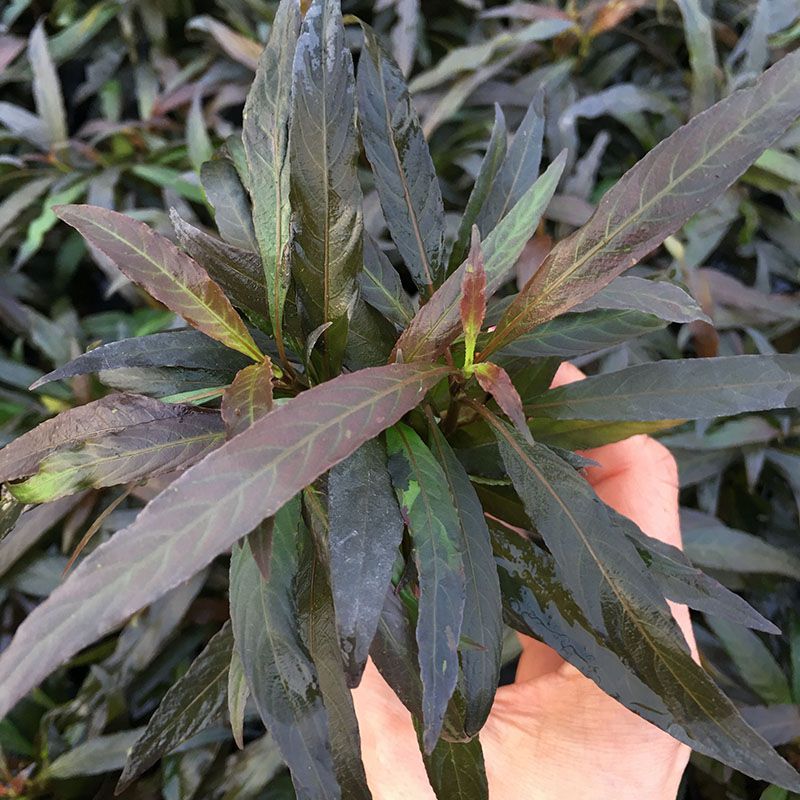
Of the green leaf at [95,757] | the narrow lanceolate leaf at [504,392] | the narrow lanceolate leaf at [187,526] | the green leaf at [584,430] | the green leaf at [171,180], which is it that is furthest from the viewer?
the green leaf at [171,180]

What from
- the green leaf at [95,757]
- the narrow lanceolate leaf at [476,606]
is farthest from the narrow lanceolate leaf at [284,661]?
the green leaf at [95,757]

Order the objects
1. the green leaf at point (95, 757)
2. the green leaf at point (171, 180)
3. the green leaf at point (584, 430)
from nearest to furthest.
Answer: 1. the green leaf at point (584, 430)
2. the green leaf at point (95, 757)
3. the green leaf at point (171, 180)

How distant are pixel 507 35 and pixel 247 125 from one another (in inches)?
35.8

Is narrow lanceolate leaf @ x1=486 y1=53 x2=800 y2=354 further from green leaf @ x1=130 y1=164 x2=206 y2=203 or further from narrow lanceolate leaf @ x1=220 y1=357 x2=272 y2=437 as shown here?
green leaf @ x1=130 y1=164 x2=206 y2=203

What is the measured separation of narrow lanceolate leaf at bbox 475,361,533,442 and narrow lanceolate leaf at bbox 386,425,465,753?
0.08 m

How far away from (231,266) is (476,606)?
12.5 inches

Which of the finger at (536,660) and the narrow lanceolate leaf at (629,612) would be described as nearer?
the narrow lanceolate leaf at (629,612)

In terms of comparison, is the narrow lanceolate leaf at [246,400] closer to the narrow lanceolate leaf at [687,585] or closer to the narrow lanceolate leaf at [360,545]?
the narrow lanceolate leaf at [360,545]

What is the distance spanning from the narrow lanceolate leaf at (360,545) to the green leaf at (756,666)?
30.8 inches

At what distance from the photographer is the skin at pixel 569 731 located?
66 cm

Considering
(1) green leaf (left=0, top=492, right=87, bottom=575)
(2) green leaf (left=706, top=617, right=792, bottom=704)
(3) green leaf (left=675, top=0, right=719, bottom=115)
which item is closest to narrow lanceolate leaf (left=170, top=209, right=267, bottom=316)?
(1) green leaf (left=0, top=492, right=87, bottom=575)

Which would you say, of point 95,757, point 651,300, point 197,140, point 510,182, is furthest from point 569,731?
point 197,140

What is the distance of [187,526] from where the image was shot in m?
0.34

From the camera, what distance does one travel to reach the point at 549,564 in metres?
0.58
